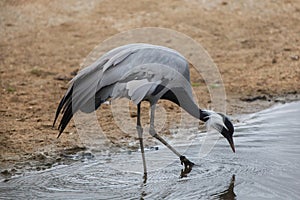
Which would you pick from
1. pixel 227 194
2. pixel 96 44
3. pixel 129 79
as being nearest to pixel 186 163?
pixel 227 194

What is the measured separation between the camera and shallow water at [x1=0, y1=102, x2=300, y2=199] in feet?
18.8

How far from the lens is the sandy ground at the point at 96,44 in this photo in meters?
7.39

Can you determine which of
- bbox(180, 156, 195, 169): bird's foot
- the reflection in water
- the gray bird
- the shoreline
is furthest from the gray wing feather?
the reflection in water

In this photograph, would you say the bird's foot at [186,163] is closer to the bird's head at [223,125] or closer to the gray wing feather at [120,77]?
the bird's head at [223,125]

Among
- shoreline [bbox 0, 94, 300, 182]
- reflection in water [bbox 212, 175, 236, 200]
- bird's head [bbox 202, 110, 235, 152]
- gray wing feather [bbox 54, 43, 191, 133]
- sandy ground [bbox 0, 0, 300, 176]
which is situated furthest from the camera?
sandy ground [bbox 0, 0, 300, 176]

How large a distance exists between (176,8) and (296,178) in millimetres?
7052

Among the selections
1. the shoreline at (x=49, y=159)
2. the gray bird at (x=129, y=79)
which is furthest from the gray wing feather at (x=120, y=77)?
the shoreline at (x=49, y=159)

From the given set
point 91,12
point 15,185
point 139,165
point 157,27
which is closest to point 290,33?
point 157,27

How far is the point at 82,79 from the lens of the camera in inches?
251

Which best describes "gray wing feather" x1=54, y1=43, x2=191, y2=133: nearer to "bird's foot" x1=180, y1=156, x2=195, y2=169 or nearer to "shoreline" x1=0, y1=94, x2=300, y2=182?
"shoreline" x1=0, y1=94, x2=300, y2=182

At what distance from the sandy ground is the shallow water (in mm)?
442

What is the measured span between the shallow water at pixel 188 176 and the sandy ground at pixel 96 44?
44 cm

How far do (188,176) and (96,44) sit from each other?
5220 millimetres

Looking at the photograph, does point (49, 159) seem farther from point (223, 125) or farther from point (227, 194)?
point (227, 194)
